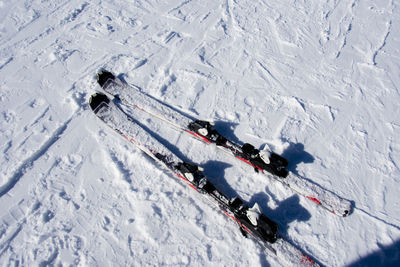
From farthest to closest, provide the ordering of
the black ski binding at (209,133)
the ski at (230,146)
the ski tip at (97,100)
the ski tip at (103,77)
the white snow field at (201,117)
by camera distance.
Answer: the ski tip at (103,77)
the ski tip at (97,100)
the black ski binding at (209,133)
the ski at (230,146)
the white snow field at (201,117)

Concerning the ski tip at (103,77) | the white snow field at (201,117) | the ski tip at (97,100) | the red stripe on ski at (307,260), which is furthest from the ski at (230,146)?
the red stripe on ski at (307,260)

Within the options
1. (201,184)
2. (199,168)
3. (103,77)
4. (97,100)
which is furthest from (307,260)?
(103,77)

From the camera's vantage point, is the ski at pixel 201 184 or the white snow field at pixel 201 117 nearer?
the ski at pixel 201 184

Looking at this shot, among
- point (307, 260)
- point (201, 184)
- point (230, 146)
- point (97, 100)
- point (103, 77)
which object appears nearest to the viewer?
point (307, 260)

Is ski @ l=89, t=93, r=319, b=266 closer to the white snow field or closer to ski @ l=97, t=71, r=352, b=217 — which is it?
the white snow field

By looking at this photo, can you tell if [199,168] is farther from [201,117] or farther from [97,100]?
[97,100]

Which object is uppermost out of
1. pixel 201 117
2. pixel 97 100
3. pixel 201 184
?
pixel 201 117

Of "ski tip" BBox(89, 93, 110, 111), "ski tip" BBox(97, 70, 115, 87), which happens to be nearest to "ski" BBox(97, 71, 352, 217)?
"ski tip" BBox(97, 70, 115, 87)

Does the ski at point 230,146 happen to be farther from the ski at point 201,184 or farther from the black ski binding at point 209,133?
the ski at point 201,184

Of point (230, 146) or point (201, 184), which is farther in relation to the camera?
point (230, 146)
